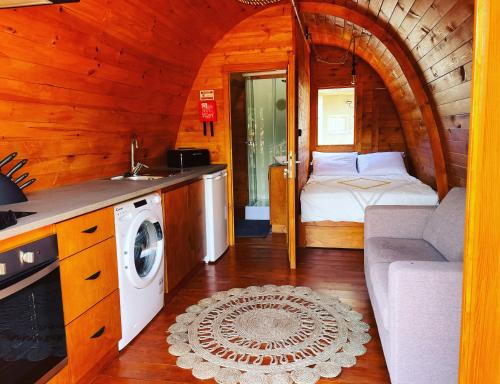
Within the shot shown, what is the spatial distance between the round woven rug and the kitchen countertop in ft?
3.02

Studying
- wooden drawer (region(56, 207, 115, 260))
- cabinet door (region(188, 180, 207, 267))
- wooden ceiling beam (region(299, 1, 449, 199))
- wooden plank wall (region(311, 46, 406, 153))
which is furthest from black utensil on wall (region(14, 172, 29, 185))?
wooden plank wall (region(311, 46, 406, 153))

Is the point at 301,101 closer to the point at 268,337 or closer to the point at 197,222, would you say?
the point at 197,222

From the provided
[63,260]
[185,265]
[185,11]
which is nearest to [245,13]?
[185,11]

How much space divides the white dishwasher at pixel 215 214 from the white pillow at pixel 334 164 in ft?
6.42

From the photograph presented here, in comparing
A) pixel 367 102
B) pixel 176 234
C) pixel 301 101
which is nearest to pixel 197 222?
pixel 176 234

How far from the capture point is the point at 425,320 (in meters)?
1.78

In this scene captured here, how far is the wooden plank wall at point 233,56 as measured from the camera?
13.4 ft

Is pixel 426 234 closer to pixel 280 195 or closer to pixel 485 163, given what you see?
pixel 485 163

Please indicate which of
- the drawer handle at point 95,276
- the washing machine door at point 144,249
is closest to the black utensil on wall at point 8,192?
the drawer handle at point 95,276

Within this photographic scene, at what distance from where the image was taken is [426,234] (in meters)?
2.87

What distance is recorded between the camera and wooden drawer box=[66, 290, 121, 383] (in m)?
1.91

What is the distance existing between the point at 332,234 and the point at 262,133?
2205mm

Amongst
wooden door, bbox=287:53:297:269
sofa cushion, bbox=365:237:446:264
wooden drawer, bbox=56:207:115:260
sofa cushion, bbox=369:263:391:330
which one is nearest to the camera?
wooden drawer, bbox=56:207:115:260

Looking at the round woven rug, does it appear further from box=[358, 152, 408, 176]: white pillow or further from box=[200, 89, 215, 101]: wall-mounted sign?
box=[358, 152, 408, 176]: white pillow
